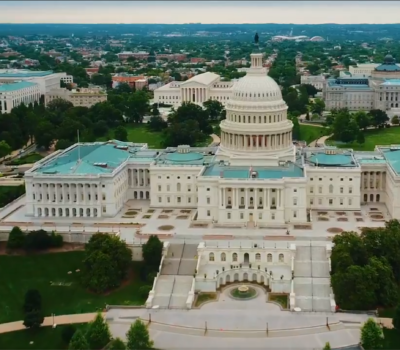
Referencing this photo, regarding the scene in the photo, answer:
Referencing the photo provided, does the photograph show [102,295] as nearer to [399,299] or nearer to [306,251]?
[306,251]

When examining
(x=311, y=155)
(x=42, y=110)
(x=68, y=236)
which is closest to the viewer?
(x=68, y=236)

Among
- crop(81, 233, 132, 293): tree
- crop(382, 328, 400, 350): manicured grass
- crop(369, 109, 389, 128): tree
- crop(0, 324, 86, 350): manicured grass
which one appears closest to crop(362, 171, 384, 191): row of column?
crop(81, 233, 132, 293): tree

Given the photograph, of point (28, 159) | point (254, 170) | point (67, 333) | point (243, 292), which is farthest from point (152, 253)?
point (28, 159)

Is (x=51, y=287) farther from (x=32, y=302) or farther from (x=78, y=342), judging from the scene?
(x=78, y=342)

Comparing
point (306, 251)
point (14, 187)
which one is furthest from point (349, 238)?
point (14, 187)

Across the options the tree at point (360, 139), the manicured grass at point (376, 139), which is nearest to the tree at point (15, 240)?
the manicured grass at point (376, 139)
